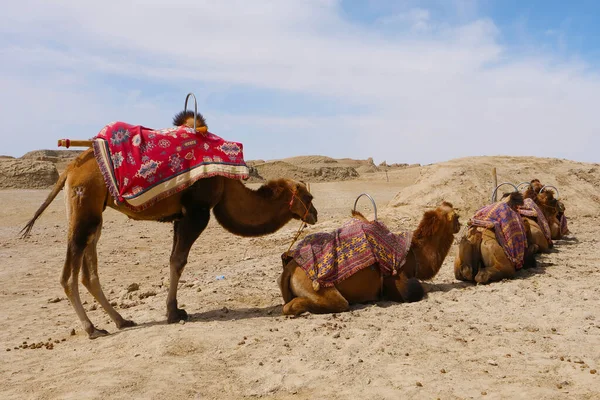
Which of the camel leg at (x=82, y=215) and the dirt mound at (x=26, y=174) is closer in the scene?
the camel leg at (x=82, y=215)

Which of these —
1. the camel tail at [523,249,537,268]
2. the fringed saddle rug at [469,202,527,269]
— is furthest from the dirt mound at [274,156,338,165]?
the fringed saddle rug at [469,202,527,269]

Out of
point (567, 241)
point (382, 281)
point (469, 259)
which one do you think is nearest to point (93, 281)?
point (382, 281)

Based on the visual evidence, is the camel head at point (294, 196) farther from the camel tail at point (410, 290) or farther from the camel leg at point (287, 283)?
the camel tail at point (410, 290)

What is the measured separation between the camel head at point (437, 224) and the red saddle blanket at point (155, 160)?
2689 millimetres

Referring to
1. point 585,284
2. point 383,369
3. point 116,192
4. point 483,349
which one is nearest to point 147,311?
point 116,192

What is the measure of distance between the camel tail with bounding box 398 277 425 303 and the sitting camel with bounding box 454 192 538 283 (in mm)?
→ 1379

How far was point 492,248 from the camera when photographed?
875 centimetres

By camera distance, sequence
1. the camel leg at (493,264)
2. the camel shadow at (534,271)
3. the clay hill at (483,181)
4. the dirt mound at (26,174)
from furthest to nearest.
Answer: the dirt mound at (26,174) → the clay hill at (483,181) → the camel shadow at (534,271) → the camel leg at (493,264)

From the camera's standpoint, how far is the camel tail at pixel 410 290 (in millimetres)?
7566

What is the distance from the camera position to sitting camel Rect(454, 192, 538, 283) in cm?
866

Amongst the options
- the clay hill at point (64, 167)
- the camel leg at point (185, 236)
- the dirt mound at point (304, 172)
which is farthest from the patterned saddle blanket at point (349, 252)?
the dirt mound at point (304, 172)

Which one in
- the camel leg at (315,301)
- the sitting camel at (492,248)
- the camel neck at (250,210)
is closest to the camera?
the camel leg at (315,301)

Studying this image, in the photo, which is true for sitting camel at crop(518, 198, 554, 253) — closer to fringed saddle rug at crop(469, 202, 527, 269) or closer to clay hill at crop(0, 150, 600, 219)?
fringed saddle rug at crop(469, 202, 527, 269)

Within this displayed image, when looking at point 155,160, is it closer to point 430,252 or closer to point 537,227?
point 430,252
